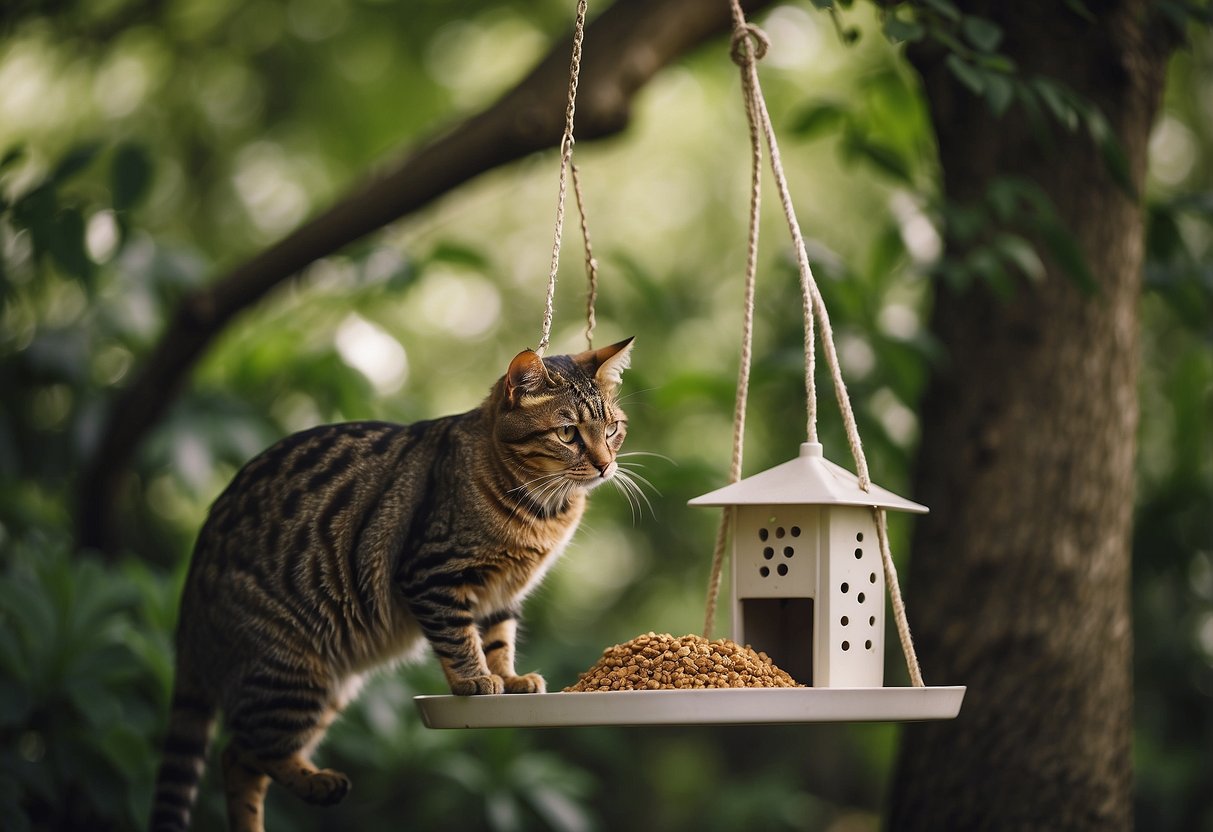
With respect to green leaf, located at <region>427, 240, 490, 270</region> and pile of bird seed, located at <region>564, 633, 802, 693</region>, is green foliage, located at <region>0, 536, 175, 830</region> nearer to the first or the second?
green leaf, located at <region>427, 240, 490, 270</region>

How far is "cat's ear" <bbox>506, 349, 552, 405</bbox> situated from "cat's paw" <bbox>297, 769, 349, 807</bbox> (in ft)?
3.37

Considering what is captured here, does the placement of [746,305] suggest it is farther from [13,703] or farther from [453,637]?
[13,703]

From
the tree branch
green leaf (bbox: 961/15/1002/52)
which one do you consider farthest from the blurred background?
green leaf (bbox: 961/15/1002/52)

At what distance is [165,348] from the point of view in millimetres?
4633

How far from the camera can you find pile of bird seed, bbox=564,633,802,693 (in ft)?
7.49

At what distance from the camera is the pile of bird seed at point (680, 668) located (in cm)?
228

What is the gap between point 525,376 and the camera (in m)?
2.70

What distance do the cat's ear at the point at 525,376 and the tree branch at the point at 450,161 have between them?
1434 millimetres

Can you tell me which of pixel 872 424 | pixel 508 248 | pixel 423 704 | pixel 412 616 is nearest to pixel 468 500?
pixel 412 616

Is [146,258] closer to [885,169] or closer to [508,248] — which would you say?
[885,169]

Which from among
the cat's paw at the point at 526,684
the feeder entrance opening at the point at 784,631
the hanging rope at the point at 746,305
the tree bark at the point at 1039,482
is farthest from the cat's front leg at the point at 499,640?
the tree bark at the point at 1039,482

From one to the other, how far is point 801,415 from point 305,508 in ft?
11.3

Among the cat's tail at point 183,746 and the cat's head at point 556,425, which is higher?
the cat's head at point 556,425

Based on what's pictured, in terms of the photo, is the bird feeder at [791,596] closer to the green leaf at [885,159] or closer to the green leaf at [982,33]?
the green leaf at [982,33]
